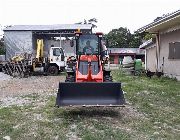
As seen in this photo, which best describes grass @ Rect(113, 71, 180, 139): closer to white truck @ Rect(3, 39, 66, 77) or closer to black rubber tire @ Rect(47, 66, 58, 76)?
black rubber tire @ Rect(47, 66, 58, 76)

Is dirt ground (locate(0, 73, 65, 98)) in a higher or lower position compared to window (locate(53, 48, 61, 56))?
lower

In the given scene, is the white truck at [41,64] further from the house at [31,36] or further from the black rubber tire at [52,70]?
the house at [31,36]

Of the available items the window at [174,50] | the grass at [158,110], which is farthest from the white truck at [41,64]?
the grass at [158,110]

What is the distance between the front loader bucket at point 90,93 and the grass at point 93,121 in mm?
357

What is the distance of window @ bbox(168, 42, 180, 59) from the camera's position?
22.3 metres

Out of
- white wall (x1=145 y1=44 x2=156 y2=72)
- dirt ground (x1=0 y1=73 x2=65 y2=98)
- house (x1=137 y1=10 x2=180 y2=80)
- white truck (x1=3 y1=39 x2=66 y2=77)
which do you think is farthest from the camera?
white wall (x1=145 y1=44 x2=156 y2=72)

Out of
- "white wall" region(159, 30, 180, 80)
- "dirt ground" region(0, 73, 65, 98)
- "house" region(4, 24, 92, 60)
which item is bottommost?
"dirt ground" region(0, 73, 65, 98)

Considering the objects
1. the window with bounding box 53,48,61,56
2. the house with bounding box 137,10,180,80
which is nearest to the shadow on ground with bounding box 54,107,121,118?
the house with bounding box 137,10,180,80

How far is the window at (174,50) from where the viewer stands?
878 inches

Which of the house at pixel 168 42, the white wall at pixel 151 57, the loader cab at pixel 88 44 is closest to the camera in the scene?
the loader cab at pixel 88 44

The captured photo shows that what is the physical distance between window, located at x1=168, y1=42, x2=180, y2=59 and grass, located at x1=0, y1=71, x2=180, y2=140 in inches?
375

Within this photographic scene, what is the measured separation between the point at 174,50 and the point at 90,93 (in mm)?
13312

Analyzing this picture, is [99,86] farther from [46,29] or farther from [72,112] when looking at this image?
[46,29]

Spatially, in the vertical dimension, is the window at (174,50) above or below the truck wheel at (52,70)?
above
